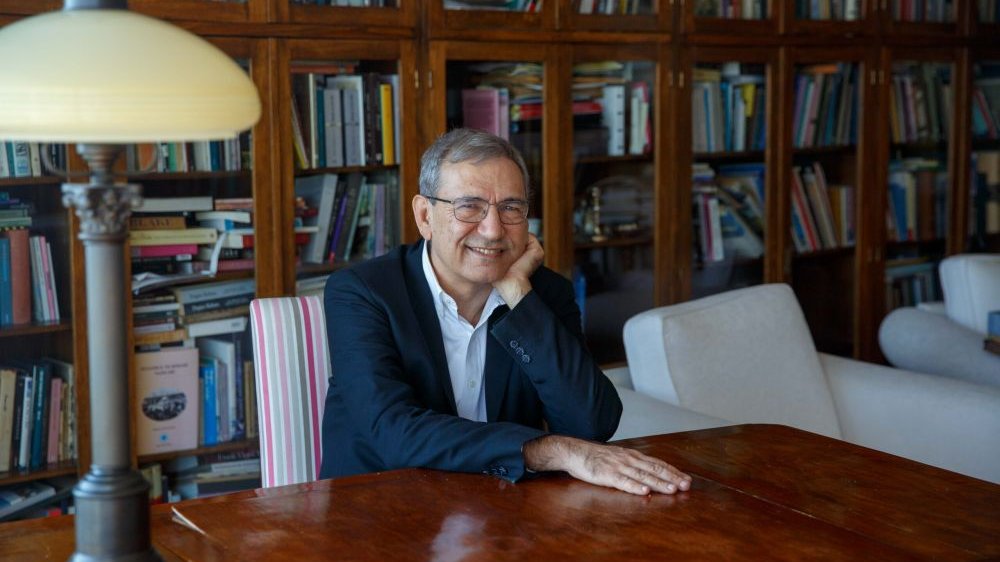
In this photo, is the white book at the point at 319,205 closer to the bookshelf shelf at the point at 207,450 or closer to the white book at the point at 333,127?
the white book at the point at 333,127

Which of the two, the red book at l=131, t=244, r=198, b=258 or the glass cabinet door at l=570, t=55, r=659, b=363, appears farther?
the glass cabinet door at l=570, t=55, r=659, b=363

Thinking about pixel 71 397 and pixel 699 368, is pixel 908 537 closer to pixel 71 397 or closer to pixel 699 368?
pixel 699 368

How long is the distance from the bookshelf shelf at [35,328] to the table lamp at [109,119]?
1.86 metres

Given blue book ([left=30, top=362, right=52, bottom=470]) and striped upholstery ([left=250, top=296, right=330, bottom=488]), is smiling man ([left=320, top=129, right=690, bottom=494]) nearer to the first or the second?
striped upholstery ([left=250, top=296, right=330, bottom=488])

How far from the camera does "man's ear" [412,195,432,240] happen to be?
7.44 feet

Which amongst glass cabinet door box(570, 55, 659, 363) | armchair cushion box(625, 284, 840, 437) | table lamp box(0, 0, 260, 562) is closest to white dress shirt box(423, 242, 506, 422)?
armchair cushion box(625, 284, 840, 437)

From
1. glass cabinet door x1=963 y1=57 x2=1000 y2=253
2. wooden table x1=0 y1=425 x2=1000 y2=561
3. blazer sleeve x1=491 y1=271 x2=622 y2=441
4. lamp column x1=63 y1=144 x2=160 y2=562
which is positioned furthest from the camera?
glass cabinet door x1=963 y1=57 x2=1000 y2=253

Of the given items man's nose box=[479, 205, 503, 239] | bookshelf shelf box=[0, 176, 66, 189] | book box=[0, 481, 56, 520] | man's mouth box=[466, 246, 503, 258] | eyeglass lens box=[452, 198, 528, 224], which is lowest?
book box=[0, 481, 56, 520]

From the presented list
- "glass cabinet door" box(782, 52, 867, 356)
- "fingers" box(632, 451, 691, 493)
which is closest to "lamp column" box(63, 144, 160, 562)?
"fingers" box(632, 451, 691, 493)

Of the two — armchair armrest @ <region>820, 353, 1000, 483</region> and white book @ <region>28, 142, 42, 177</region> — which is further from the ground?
white book @ <region>28, 142, 42, 177</region>

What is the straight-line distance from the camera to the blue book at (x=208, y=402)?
128 inches

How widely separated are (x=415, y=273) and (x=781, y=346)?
1.22 metres

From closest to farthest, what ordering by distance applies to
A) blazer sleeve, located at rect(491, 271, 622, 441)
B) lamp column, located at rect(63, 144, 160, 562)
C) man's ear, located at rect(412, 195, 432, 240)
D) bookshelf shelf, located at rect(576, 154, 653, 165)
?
lamp column, located at rect(63, 144, 160, 562) → blazer sleeve, located at rect(491, 271, 622, 441) → man's ear, located at rect(412, 195, 432, 240) → bookshelf shelf, located at rect(576, 154, 653, 165)

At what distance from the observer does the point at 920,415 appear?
3033 mm
